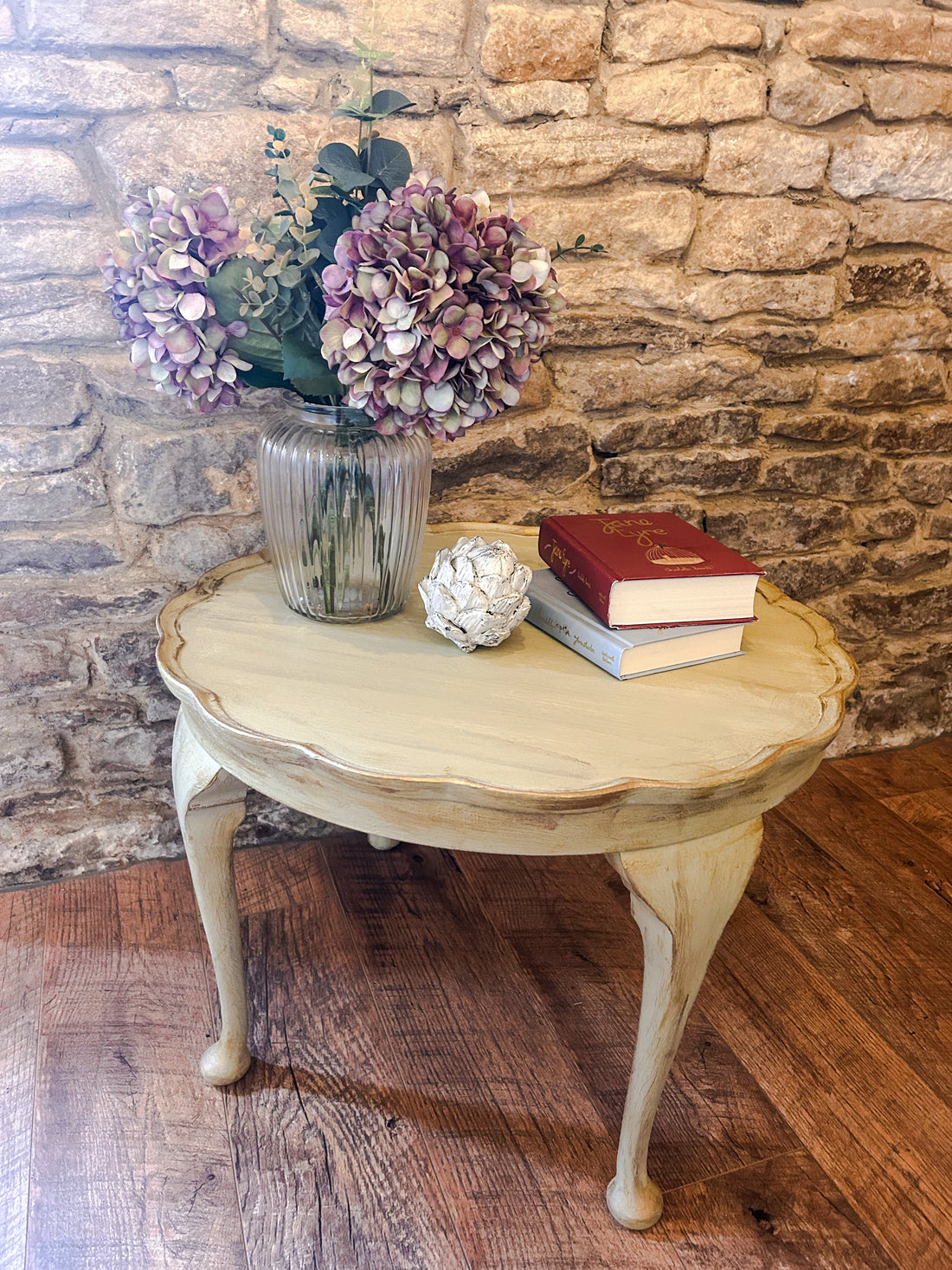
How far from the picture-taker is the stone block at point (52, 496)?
1.44 metres

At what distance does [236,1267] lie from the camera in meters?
1.09

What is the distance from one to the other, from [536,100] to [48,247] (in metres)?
0.75

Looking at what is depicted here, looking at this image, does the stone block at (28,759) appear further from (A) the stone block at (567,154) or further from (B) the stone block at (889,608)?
(B) the stone block at (889,608)

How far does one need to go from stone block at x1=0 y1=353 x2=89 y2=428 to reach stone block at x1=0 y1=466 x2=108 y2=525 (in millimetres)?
79

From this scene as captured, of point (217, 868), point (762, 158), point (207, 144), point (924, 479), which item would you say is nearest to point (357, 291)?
point (207, 144)

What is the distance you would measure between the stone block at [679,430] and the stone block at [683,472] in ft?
0.06

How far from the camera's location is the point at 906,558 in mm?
2061

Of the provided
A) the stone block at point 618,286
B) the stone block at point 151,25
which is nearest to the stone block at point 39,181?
the stone block at point 151,25

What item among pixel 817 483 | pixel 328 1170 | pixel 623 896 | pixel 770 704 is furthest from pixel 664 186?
pixel 328 1170

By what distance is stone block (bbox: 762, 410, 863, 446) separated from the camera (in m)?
1.84

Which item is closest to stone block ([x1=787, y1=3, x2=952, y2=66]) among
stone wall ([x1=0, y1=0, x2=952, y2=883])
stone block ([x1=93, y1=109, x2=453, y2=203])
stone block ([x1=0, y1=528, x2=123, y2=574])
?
stone wall ([x1=0, y1=0, x2=952, y2=883])

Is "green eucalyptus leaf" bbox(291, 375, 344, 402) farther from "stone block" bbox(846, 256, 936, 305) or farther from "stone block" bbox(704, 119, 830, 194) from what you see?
"stone block" bbox(846, 256, 936, 305)

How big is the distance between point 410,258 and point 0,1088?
3.85 feet

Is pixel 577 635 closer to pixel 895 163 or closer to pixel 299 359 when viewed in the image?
pixel 299 359
